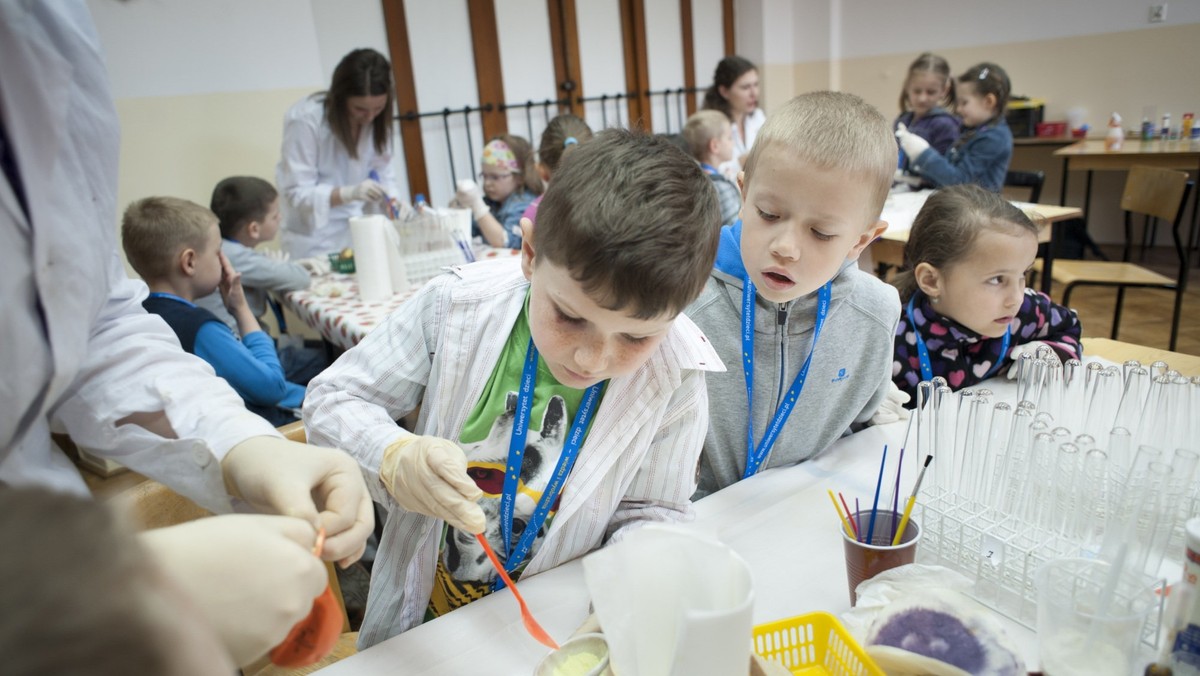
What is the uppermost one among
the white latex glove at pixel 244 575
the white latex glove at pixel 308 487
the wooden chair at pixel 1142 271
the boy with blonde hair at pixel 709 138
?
the boy with blonde hair at pixel 709 138

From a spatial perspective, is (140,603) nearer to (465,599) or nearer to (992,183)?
(465,599)

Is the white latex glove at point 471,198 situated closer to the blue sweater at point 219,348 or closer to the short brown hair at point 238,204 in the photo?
the short brown hair at point 238,204

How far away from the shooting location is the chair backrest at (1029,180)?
13.4 ft

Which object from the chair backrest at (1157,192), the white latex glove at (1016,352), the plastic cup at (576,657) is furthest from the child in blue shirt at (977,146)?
the plastic cup at (576,657)

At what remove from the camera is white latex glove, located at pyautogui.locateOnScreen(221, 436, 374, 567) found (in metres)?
0.75

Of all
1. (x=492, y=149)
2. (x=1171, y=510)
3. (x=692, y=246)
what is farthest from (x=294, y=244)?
(x=1171, y=510)

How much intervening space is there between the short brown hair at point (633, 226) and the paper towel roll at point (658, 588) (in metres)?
0.37

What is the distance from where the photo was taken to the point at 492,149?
3938 mm

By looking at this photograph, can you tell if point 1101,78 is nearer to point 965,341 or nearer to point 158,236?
point 965,341

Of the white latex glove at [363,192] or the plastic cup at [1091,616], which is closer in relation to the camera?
the plastic cup at [1091,616]

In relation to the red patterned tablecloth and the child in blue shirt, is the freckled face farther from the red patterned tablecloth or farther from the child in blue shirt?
the child in blue shirt

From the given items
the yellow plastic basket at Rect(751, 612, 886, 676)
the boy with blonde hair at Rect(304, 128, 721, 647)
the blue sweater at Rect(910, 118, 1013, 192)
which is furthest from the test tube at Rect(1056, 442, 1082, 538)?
the blue sweater at Rect(910, 118, 1013, 192)

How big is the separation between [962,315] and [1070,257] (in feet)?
13.5

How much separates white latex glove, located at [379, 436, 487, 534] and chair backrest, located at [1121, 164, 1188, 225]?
3.78 metres
